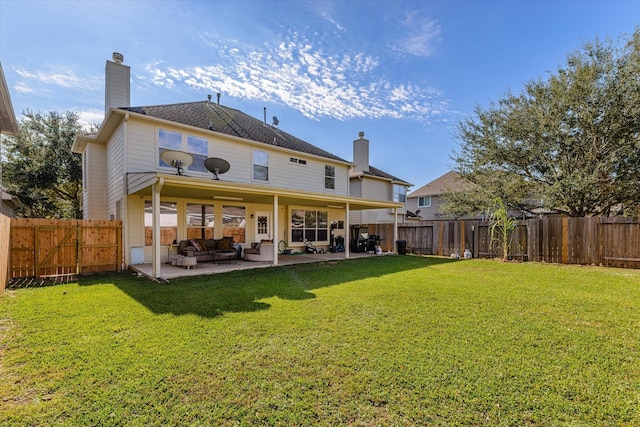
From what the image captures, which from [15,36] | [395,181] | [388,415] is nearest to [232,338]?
[388,415]

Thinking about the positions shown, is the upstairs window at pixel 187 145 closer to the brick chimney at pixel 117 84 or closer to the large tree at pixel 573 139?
the brick chimney at pixel 117 84

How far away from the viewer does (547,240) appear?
36.2 ft

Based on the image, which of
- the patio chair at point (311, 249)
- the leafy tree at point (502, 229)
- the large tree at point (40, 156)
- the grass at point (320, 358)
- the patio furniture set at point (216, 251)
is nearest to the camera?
the grass at point (320, 358)

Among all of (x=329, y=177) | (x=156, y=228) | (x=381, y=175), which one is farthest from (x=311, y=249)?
(x=381, y=175)

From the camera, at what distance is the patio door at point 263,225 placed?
12.8 metres

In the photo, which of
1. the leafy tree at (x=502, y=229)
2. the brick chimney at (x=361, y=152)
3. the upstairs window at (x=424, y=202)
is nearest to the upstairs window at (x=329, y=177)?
the brick chimney at (x=361, y=152)

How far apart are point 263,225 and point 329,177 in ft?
14.2

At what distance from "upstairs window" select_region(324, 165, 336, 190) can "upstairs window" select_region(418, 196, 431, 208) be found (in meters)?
14.7

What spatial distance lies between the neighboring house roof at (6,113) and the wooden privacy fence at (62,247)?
2256mm

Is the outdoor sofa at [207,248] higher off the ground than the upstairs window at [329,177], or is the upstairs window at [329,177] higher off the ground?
the upstairs window at [329,177]

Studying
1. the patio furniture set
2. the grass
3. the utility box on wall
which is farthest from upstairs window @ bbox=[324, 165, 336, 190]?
the grass

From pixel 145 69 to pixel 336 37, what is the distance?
7390mm

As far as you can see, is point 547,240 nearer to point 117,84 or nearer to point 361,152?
point 361,152

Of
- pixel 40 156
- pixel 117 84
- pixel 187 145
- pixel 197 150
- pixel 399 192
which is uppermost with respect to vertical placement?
pixel 117 84
